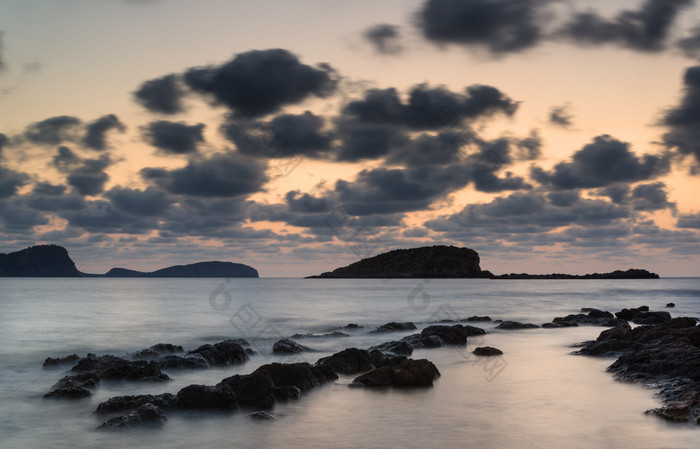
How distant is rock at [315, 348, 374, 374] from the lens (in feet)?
66.8

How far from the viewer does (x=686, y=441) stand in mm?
11688

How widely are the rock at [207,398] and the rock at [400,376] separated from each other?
4.43 metres

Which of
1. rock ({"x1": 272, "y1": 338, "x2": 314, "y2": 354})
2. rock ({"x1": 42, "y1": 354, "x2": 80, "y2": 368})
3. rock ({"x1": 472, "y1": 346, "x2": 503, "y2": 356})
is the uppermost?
rock ({"x1": 472, "y1": 346, "x2": 503, "y2": 356})

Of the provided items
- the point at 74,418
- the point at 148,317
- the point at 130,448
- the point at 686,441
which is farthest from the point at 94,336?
the point at 686,441

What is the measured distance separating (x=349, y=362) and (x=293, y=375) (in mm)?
3685

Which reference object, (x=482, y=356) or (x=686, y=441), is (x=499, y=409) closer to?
(x=686, y=441)

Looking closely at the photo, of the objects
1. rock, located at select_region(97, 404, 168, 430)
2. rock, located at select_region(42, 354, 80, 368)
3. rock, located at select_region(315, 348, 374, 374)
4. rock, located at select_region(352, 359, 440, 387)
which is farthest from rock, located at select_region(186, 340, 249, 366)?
rock, located at select_region(97, 404, 168, 430)

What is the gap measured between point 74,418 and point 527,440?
438 inches

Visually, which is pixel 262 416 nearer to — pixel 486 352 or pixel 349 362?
pixel 349 362

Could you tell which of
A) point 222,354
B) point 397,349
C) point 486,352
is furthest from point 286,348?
point 486,352

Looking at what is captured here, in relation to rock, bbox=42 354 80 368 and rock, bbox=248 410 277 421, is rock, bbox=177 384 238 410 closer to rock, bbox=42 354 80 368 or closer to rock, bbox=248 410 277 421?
rock, bbox=248 410 277 421

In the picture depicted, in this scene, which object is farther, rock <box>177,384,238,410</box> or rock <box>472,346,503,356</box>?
rock <box>472,346,503,356</box>

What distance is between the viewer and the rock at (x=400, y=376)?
17906 millimetres

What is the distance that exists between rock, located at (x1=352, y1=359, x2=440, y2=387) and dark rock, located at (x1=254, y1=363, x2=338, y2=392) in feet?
4.39
